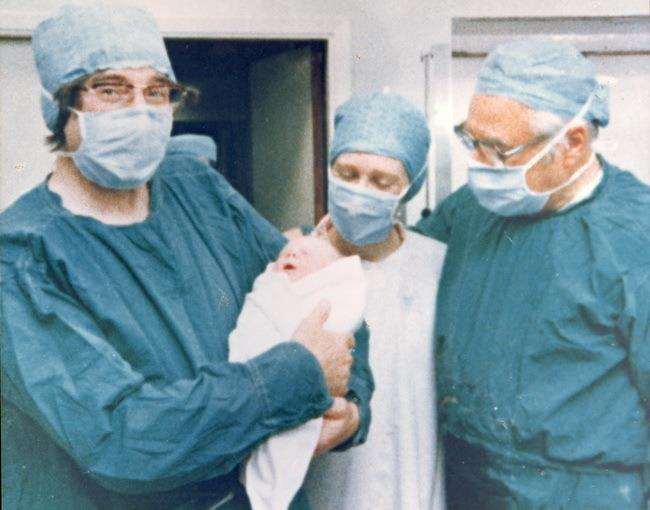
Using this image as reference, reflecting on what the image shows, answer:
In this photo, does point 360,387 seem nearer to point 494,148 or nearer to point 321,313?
point 321,313

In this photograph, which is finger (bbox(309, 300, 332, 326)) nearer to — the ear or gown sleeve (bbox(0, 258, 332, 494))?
gown sleeve (bbox(0, 258, 332, 494))

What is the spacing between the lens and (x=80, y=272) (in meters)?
0.85

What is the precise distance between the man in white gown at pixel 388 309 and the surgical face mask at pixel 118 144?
0.40 m

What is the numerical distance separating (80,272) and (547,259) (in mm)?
637

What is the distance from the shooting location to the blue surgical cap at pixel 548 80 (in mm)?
1050

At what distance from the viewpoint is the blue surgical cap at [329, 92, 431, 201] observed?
4.01 ft

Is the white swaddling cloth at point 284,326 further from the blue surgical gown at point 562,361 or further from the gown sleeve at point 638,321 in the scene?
the gown sleeve at point 638,321

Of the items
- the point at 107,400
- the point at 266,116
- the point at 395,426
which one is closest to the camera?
the point at 107,400

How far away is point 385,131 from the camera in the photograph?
1.23 metres

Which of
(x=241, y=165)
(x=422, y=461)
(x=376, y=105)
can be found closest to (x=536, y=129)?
(x=376, y=105)

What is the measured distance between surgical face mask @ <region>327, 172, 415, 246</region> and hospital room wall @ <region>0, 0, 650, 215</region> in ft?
1.90

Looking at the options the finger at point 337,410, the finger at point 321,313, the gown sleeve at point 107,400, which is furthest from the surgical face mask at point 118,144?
the finger at point 337,410

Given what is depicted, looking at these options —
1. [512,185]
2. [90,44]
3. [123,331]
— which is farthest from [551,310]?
[90,44]

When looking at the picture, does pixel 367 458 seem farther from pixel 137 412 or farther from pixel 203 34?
pixel 203 34
